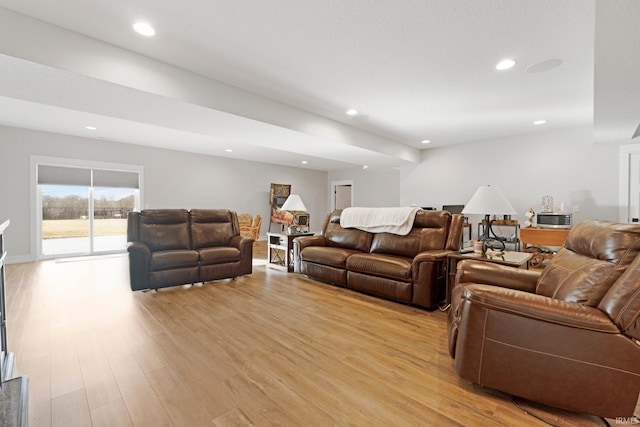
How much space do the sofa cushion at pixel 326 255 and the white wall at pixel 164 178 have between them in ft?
15.4

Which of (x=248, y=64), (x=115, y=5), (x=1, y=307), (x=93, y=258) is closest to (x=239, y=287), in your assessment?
(x=1, y=307)

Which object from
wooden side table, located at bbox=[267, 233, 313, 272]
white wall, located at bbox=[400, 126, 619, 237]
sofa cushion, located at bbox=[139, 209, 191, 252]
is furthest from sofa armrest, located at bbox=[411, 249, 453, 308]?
white wall, located at bbox=[400, 126, 619, 237]

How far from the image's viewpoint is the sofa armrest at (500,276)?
2.08 meters

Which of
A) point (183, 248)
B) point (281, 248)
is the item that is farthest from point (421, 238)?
point (183, 248)

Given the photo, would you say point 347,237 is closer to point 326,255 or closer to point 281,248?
point 326,255

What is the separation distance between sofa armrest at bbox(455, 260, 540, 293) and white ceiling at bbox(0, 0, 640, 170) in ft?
5.63

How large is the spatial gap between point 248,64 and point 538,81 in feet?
10.8

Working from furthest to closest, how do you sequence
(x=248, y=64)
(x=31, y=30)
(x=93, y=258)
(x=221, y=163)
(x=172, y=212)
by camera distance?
(x=221, y=163) < (x=93, y=258) < (x=172, y=212) < (x=248, y=64) < (x=31, y=30)

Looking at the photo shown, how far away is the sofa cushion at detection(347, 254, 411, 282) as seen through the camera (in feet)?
10.1

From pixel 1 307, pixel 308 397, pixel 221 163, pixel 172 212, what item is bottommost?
pixel 308 397

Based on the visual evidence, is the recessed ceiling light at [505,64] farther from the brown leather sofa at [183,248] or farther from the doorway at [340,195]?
the doorway at [340,195]

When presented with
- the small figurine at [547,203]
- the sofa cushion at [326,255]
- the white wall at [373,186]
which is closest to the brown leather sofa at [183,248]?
the sofa cushion at [326,255]

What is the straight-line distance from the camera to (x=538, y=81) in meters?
3.26

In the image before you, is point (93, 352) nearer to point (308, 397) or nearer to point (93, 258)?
point (308, 397)
